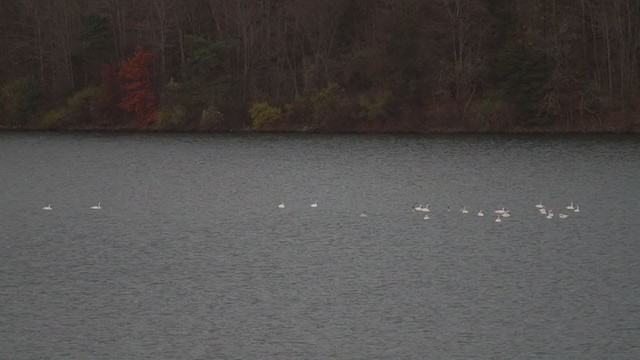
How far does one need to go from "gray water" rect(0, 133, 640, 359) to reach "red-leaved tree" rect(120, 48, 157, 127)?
3364 cm

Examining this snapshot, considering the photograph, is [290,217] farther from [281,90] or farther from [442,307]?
[281,90]

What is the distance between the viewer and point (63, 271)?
102ft

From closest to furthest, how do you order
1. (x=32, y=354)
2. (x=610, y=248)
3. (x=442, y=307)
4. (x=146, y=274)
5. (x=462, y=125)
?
(x=32, y=354) < (x=442, y=307) < (x=146, y=274) < (x=610, y=248) < (x=462, y=125)

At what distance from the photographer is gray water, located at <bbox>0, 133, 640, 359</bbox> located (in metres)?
24.0

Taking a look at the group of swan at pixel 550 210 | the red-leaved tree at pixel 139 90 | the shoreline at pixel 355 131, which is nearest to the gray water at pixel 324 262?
the group of swan at pixel 550 210

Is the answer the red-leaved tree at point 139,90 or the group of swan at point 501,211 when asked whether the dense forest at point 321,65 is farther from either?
the group of swan at point 501,211

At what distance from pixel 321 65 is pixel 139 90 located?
2046cm

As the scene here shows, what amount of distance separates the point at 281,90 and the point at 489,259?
61806 mm

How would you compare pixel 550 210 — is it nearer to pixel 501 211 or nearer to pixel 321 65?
pixel 501 211

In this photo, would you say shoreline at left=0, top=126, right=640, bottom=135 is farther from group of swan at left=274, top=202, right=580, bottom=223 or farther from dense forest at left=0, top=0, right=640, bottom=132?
group of swan at left=274, top=202, right=580, bottom=223

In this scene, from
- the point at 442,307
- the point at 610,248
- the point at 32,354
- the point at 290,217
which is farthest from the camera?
the point at 290,217

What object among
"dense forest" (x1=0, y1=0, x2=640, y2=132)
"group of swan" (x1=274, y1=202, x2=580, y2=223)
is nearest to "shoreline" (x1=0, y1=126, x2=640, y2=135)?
"dense forest" (x1=0, y1=0, x2=640, y2=132)

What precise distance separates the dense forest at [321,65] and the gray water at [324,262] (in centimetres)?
1871

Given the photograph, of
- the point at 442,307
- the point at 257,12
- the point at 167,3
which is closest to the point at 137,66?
the point at 167,3
